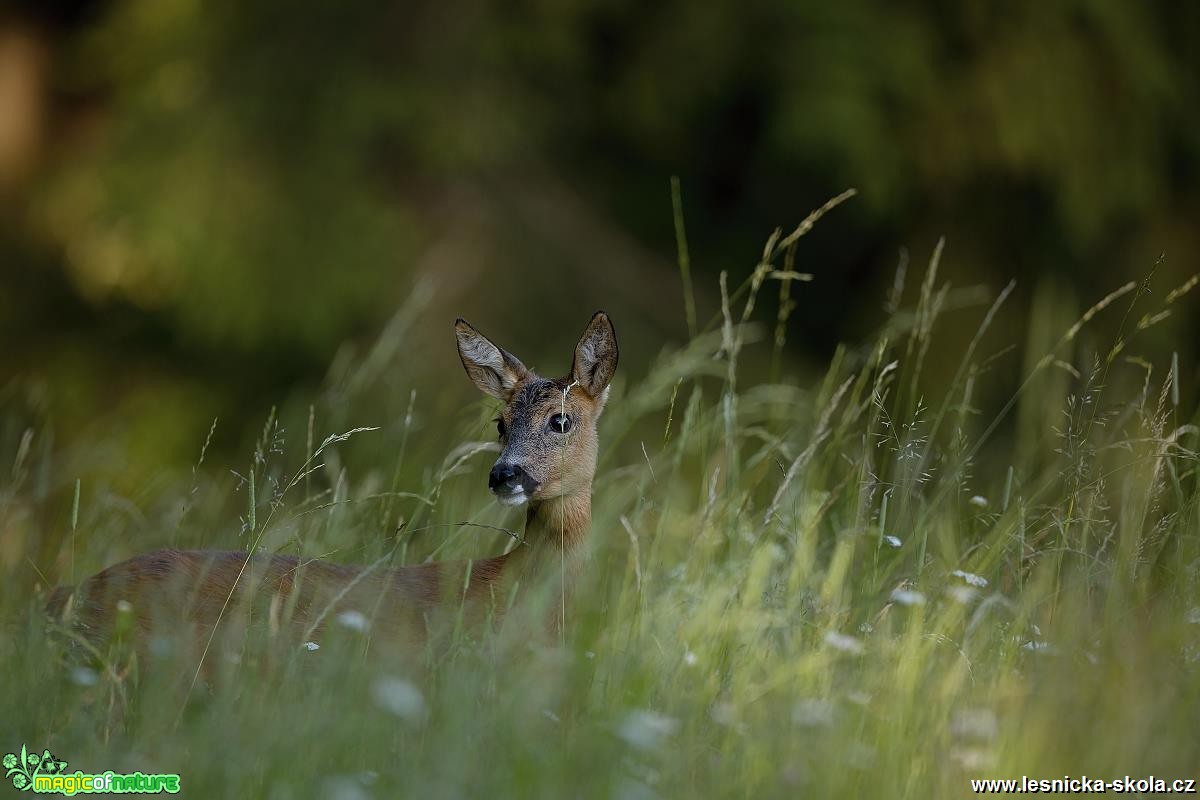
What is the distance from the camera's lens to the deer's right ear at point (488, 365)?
14.0 ft

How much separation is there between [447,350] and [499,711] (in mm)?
6564

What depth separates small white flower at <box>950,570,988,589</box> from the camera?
128 inches

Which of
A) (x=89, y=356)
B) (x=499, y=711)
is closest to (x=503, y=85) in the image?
(x=89, y=356)

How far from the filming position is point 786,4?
923 centimetres

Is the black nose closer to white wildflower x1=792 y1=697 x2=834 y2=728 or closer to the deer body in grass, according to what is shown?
the deer body in grass

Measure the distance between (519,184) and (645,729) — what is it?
7.76 m

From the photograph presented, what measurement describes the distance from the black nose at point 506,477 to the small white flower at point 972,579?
1.09 meters

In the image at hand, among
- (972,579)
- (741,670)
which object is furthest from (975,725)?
(972,579)

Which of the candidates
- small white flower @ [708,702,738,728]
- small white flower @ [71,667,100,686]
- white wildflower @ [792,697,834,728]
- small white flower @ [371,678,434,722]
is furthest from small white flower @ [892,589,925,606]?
small white flower @ [71,667,100,686]

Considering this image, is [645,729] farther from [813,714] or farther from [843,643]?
[843,643]

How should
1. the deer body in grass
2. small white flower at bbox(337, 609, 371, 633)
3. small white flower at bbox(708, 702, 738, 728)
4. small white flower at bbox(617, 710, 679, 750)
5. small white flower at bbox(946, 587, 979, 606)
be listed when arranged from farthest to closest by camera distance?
the deer body in grass → small white flower at bbox(946, 587, 979, 606) → small white flower at bbox(337, 609, 371, 633) → small white flower at bbox(708, 702, 738, 728) → small white flower at bbox(617, 710, 679, 750)

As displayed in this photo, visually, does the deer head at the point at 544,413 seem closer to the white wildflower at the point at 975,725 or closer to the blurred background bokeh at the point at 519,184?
the white wildflower at the point at 975,725

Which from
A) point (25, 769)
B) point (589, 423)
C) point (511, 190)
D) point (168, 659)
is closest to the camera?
Answer: point (25, 769)

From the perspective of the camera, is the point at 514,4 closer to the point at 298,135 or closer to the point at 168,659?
the point at 298,135
